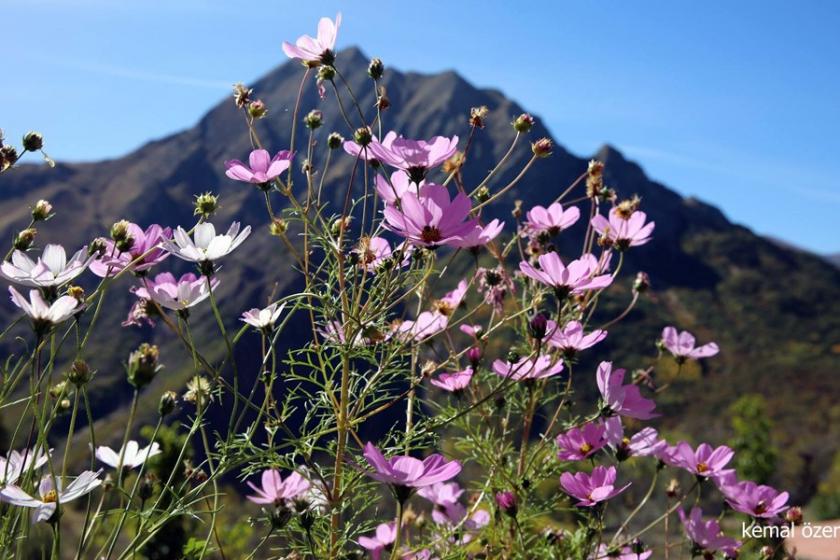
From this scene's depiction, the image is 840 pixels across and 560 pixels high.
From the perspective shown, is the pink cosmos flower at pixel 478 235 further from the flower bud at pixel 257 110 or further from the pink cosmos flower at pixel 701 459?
the pink cosmos flower at pixel 701 459

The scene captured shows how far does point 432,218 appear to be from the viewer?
1.07 m

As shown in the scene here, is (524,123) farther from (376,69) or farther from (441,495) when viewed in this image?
(441,495)

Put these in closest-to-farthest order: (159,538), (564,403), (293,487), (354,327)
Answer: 1. (354,327)
2. (293,487)
3. (564,403)
4. (159,538)

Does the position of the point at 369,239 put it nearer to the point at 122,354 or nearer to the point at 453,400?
the point at 453,400

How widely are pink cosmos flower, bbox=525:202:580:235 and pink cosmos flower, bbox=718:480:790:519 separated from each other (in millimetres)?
651

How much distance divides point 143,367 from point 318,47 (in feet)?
2.22

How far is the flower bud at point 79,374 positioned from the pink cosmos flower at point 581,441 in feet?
2.76

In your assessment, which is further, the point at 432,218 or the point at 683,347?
the point at 683,347

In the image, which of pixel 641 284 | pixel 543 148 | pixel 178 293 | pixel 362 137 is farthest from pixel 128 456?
pixel 641 284

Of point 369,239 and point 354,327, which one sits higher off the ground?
point 369,239

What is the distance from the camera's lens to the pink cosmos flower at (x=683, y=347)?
1.83m

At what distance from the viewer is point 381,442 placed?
1.32 meters

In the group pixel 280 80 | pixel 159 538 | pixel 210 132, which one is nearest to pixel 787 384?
pixel 159 538

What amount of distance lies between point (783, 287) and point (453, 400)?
2819 inches
